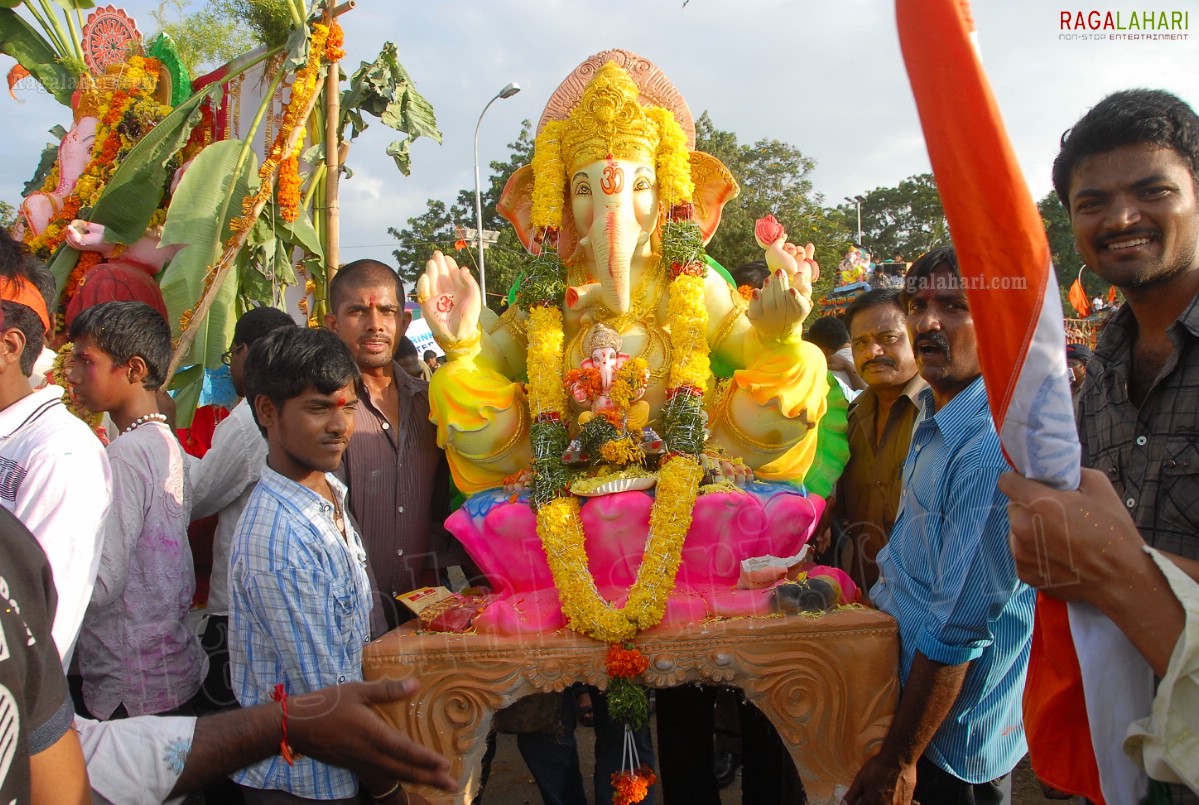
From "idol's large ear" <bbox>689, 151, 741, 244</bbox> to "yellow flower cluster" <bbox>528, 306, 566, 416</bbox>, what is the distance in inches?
32.8

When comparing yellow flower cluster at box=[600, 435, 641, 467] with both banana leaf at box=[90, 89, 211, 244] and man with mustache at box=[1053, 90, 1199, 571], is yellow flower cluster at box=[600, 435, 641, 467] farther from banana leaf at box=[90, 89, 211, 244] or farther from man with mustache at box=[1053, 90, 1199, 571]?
banana leaf at box=[90, 89, 211, 244]

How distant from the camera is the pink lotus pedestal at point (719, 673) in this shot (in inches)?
96.4

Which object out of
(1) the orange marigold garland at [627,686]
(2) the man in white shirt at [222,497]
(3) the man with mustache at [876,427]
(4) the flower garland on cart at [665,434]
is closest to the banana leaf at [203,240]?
(2) the man in white shirt at [222,497]

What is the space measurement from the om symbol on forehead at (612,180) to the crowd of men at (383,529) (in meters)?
1.01

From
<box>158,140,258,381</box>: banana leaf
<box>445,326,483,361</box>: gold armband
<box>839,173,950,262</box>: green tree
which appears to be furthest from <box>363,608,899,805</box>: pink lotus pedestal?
<box>839,173,950,262</box>: green tree

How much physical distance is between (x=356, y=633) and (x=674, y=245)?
1998 mm

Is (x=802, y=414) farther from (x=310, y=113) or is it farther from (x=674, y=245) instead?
(x=310, y=113)

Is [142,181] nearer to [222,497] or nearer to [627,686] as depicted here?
[222,497]

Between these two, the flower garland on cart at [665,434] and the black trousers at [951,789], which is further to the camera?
the flower garland on cart at [665,434]

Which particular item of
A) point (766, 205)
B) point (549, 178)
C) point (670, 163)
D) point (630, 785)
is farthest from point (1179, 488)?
point (766, 205)

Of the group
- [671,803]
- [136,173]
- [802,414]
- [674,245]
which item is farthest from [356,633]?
[136,173]

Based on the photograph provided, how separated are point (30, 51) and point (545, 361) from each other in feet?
17.9

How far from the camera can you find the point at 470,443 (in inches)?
124

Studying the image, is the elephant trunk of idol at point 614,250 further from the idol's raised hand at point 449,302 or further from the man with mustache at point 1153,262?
the man with mustache at point 1153,262
